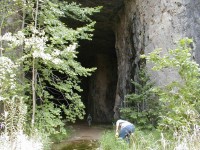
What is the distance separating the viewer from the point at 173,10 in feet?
33.9

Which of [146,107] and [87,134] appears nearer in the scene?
[146,107]

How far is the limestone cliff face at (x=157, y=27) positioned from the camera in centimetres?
1009

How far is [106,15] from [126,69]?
2.99m

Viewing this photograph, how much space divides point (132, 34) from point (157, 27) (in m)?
2.47

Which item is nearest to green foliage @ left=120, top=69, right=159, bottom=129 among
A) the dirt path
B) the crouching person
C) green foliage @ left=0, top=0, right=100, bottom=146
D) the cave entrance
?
the crouching person

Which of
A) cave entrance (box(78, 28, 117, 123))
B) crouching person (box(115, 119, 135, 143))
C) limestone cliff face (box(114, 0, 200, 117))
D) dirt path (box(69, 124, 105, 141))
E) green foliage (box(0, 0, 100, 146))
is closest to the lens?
green foliage (box(0, 0, 100, 146))

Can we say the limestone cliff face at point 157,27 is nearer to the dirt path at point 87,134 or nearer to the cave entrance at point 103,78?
the dirt path at point 87,134

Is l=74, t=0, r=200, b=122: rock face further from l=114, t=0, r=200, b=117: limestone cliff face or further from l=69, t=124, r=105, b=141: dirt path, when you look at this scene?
l=69, t=124, r=105, b=141: dirt path

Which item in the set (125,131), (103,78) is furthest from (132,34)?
(103,78)

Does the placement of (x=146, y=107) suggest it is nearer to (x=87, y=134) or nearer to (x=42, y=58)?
(x=87, y=134)

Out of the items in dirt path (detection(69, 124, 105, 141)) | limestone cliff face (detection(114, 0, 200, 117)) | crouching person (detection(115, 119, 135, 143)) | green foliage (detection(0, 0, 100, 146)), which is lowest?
dirt path (detection(69, 124, 105, 141))

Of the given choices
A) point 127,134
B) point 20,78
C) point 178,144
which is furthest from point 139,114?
point 178,144

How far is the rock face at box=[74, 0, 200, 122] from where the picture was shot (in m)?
10.1

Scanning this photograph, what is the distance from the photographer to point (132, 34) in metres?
13.2
